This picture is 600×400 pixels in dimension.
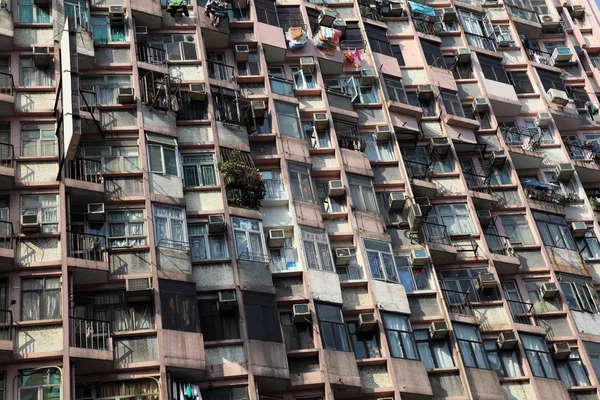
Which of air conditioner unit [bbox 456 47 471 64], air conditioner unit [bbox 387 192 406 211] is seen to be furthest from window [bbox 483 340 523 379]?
air conditioner unit [bbox 456 47 471 64]

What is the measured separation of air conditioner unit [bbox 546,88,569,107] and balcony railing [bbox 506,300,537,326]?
11.1 metres

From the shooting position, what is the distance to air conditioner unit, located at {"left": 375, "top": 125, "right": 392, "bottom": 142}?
33.8 m

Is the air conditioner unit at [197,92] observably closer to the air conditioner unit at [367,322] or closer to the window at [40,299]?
the window at [40,299]

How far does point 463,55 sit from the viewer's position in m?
38.6

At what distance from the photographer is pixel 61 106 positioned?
92.1 ft

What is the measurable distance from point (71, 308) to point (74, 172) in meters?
4.66

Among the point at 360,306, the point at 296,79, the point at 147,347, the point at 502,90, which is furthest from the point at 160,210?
the point at 502,90

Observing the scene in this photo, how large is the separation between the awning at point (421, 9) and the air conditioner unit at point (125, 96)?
50.0 ft

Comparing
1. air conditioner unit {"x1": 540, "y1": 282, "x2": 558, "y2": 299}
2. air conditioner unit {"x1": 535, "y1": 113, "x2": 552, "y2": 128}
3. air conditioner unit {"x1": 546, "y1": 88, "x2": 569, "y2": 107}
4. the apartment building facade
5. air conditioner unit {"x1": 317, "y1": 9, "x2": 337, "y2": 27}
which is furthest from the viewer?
air conditioner unit {"x1": 546, "y1": 88, "x2": 569, "y2": 107}

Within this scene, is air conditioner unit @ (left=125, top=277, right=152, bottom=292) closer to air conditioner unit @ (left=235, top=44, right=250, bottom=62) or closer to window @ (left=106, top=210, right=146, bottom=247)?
window @ (left=106, top=210, right=146, bottom=247)

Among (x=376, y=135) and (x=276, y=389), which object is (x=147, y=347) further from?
(x=376, y=135)

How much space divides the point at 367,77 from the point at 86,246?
1402cm

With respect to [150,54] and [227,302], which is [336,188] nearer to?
[227,302]

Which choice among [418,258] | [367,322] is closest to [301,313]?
[367,322]
